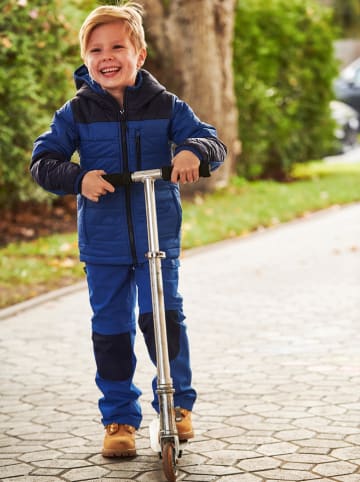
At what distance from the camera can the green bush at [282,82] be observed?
1747cm

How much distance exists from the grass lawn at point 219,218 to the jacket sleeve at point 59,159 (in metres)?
3.99

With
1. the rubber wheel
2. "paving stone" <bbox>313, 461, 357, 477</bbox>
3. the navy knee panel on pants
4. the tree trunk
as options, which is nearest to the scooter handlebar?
the navy knee panel on pants

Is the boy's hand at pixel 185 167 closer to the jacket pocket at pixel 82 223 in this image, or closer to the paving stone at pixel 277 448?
the jacket pocket at pixel 82 223

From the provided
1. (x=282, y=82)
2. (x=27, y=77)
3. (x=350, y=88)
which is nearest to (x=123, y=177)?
(x=27, y=77)

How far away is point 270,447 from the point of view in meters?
4.71

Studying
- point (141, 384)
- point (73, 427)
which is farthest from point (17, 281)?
point (73, 427)

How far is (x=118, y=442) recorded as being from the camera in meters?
4.62

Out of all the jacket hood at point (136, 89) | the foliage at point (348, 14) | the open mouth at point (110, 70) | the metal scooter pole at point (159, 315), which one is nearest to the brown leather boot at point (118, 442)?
the metal scooter pole at point (159, 315)

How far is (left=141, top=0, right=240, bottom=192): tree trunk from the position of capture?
584 inches

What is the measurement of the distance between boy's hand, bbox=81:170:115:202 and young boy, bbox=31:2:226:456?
0.15 m

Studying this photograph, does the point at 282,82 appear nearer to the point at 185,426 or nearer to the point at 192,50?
the point at 192,50

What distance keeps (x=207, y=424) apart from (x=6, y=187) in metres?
7.78

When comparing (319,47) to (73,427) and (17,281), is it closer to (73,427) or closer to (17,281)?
(17,281)

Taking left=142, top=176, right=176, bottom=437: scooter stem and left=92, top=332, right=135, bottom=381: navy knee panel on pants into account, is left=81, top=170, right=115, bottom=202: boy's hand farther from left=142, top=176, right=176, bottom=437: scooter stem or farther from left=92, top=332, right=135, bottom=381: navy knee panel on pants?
left=92, top=332, right=135, bottom=381: navy knee panel on pants
